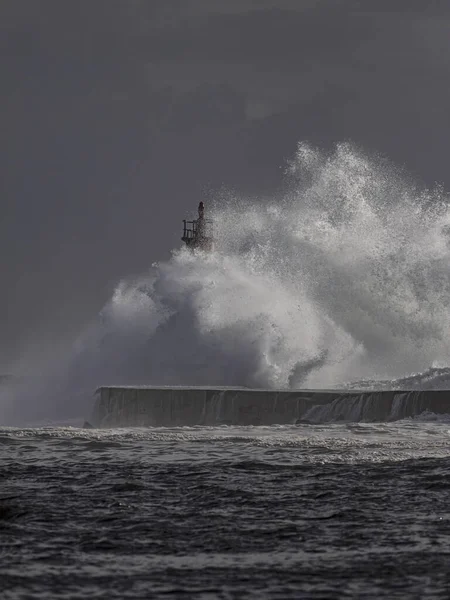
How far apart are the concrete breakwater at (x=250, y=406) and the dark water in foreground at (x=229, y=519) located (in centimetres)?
265

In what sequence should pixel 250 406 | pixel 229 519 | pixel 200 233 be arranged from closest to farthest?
pixel 229 519
pixel 250 406
pixel 200 233

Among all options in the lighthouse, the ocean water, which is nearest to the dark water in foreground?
the ocean water

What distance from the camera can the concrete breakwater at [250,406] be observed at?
16.4m

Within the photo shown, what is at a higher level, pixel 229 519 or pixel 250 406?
pixel 250 406

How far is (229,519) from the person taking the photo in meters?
8.12

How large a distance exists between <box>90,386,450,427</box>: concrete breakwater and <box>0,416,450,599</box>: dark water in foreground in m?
2.65

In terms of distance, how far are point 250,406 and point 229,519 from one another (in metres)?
9.38

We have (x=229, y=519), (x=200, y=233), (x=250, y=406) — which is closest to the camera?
(x=229, y=519)

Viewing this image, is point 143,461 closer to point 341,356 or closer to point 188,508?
point 188,508

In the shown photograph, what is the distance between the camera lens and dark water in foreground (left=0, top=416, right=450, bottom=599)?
6.09 m

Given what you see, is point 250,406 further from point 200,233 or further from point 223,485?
point 200,233

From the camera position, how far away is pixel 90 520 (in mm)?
8055

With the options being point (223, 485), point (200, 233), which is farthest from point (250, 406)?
point (200, 233)

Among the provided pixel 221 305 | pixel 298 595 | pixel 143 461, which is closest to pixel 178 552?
pixel 298 595
